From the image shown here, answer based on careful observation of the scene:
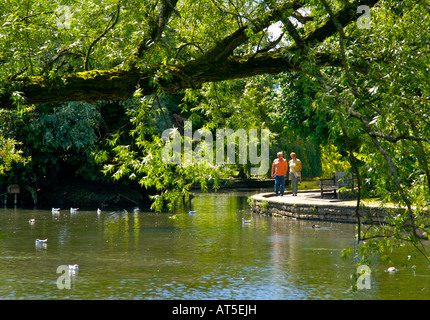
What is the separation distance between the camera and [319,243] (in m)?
16.2

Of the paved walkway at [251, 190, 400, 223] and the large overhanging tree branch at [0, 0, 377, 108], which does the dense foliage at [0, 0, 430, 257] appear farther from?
the paved walkway at [251, 190, 400, 223]

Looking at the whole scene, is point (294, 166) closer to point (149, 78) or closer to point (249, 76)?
point (249, 76)

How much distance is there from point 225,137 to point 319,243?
878cm

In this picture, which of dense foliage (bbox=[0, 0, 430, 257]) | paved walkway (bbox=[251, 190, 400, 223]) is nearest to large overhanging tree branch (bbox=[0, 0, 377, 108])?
dense foliage (bbox=[0, 0, 430, 257])

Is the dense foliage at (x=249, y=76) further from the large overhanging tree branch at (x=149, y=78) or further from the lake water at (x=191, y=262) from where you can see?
the lake water at (x=191, y=262)

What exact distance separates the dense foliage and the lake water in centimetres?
106

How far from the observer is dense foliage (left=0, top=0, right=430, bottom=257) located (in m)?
5.79

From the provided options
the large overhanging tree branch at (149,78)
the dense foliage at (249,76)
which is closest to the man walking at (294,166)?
the dense foliage at (249,76)

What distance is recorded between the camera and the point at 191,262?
528 inches

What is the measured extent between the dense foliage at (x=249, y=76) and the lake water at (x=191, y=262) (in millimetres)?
1056

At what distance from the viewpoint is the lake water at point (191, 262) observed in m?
10.4

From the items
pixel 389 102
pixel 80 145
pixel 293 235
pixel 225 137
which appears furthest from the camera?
pixel 80 145

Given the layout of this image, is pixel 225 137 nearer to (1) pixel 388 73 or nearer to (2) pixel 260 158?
(1) pixel 388 73
